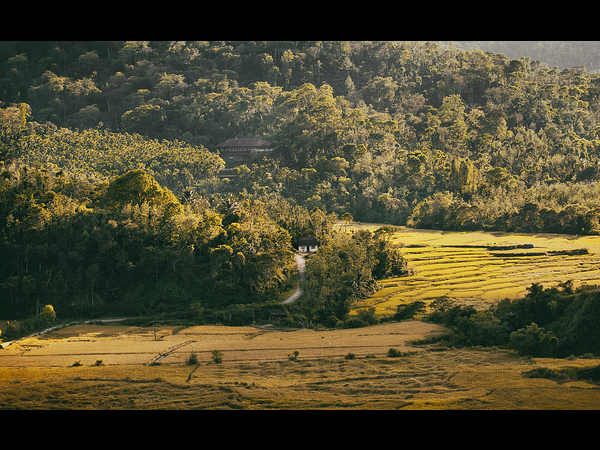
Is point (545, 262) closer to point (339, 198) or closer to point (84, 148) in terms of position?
point (339, 198)

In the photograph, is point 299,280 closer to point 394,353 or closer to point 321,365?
point 321,365

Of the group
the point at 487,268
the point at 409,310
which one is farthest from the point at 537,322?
the point at 409,310

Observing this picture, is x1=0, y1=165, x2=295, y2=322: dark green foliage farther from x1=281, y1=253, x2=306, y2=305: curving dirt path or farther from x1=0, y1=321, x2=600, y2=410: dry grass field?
x1=0, y1=321, x2=600, y2=410: dry grass field

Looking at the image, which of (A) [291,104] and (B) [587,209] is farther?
(A) [291,104]

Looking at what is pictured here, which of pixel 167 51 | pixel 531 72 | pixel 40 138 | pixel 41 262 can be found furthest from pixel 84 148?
pixel 531 72

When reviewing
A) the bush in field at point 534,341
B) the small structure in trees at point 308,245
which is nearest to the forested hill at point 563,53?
the small structure in trees at point 308,245

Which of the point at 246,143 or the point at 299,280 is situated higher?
the point at 246,143

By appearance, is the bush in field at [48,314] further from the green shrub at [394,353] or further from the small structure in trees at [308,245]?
the green shrub at [394,353]
